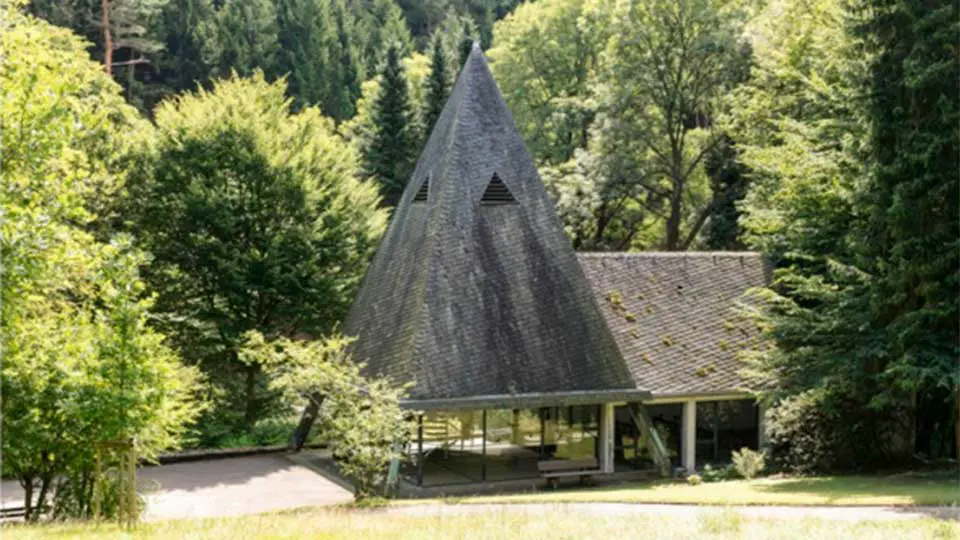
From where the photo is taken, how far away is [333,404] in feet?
58.2

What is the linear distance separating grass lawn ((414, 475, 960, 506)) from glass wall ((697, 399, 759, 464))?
11.4ft

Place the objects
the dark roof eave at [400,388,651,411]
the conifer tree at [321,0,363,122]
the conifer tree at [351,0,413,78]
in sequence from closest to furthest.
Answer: the dark roof eave at [400,388,651,411] < the conifer tree at [321,0,363,122] < the conifer tree at [351,0,413,78]

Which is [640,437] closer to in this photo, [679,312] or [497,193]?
[679,312]

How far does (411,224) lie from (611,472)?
7.27 meters

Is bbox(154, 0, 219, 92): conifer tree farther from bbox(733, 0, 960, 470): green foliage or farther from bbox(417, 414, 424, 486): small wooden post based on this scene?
bbox(733, 0, 960, 470): green foliage

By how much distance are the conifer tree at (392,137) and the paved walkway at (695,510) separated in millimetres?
28972

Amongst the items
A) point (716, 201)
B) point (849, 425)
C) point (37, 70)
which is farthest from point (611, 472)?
point (716, 201)

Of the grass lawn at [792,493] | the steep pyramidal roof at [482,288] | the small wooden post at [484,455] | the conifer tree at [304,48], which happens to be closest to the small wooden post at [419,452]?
the steep pyramidal roof at [482,288]

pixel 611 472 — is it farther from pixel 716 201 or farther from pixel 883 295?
pixel 716 201

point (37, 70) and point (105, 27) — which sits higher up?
point (105, 27)

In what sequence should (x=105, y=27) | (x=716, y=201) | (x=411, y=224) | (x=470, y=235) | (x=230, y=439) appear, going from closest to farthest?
(x=470, y=235)
(x=411, y=224)
(x=230, y=439)
(x=716, y=201)
(x=105, y=27)

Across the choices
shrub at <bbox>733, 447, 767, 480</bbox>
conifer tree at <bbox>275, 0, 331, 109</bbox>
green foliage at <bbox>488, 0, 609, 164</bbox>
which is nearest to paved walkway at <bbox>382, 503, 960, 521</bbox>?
shrub at <bbox>733, 447, 767, 480</bbox>

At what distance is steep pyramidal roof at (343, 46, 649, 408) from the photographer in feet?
71.0

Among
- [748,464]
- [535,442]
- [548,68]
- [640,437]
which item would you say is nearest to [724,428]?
[640,437]
